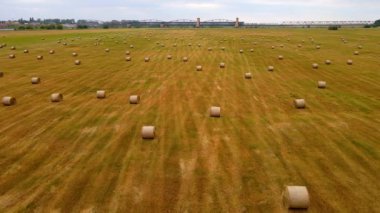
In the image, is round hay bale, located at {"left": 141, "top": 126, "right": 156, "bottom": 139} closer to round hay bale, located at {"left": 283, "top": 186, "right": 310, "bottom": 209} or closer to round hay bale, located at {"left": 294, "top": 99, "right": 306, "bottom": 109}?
round hay bale, located at {"left": 283, "top": 186, "right": 310, "bottom": 209}

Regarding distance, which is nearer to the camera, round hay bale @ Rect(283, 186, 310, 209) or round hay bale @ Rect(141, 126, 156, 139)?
round hay bale @ Rect(283, 186, 310, 209)

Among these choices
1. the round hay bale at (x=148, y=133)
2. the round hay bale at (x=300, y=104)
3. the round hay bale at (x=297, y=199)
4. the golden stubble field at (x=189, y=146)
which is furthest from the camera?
the round hay bale at (x=300, y=104)

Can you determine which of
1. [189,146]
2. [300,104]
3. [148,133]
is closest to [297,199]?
[189,146]

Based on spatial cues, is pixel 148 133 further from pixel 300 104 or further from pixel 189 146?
pixel 300 104

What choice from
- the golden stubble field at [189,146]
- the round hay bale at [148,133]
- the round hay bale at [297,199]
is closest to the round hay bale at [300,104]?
the golden stubble field at [189,146]

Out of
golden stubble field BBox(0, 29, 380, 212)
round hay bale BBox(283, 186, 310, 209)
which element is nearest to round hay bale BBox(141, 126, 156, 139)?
golden stubble field BBox(0, 29, 380, 212)

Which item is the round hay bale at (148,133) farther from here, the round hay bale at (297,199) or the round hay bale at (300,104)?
the round hay bale at (300,104)

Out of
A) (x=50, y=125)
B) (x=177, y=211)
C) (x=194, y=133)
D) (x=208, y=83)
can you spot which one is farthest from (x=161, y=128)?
(x=208, y=83)
